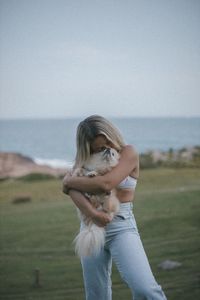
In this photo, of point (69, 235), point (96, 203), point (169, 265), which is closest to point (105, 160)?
point (96, 203)

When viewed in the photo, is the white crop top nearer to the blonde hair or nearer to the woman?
the woman

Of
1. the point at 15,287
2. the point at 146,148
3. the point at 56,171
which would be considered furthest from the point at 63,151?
the point at 15,287

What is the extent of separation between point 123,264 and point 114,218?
0.58 ft

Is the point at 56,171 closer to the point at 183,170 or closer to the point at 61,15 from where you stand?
the point at 183,170

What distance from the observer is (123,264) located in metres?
1.64

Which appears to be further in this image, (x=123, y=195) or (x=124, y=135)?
(x=124, y=135)

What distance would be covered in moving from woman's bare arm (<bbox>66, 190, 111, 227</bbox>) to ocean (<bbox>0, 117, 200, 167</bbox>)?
12.6ft

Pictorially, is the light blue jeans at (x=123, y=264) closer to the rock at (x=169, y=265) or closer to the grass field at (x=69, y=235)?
the grass field at (x=69, y=235)

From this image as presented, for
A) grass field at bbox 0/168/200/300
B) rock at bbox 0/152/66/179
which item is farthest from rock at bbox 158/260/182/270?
rock at bbox 0/152/66/179

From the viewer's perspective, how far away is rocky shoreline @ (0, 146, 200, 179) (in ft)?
18.1

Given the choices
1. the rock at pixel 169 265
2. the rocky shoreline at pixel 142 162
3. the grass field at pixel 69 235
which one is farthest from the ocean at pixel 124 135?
the rock at pixel 169 265

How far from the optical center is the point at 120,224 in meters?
1.71

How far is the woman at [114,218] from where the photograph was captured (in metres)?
1.61

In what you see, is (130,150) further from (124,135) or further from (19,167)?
(19,167)
